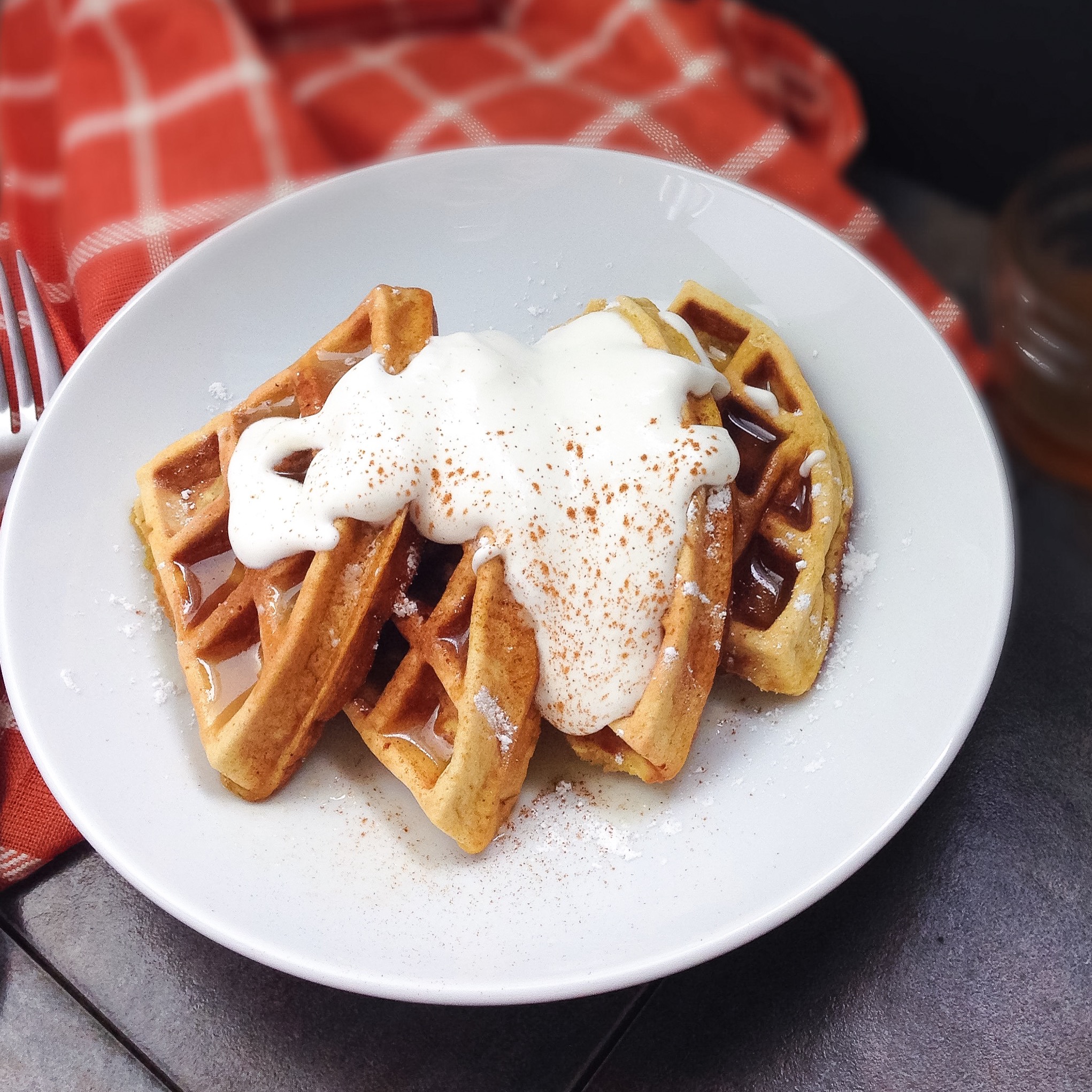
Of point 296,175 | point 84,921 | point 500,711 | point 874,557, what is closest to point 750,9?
point 296,175

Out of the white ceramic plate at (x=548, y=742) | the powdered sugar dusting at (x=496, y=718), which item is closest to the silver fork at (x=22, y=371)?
the white ceramic plate at (x=548, y=742)

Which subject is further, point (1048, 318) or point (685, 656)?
point (1048, 318)

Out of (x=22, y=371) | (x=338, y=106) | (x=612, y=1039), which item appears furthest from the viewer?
(x=338, y=106)

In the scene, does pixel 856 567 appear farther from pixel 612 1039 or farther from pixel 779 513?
pixel 612 1039

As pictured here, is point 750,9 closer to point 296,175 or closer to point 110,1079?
point 296,175

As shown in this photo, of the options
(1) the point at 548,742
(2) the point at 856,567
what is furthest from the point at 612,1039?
(2) the point at 856,567

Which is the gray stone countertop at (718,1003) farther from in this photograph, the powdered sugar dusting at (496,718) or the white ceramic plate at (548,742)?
the powdered sugar dusting at (496,718)
